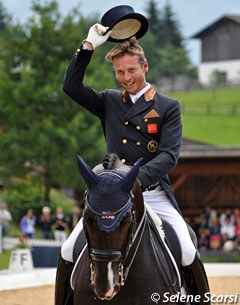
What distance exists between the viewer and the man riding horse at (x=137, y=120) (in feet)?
19.8

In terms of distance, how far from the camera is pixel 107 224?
506cm

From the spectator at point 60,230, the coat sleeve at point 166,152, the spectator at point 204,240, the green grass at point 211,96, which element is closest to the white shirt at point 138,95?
the coat sleeve at point 166,152

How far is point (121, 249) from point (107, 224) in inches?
8.0

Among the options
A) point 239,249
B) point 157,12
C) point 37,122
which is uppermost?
point 157,12

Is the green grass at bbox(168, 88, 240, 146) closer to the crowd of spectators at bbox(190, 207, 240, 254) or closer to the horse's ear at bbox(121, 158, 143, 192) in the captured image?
the crowd of spectators at bbox(190, 207, 240, 254)

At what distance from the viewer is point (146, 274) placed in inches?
221

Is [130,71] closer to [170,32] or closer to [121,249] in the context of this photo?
[121,249]

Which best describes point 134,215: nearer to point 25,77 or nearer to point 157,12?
point 25,77

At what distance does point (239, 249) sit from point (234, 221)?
2.55 meters

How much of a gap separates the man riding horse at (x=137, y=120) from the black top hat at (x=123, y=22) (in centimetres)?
1

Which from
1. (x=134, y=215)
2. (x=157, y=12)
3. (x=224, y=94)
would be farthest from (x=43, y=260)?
(x=157, y=12)

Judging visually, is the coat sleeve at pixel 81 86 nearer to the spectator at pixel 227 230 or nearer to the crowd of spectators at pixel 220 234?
the crowd of spectators at pixel 220 234

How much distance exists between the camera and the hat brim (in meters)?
6.14

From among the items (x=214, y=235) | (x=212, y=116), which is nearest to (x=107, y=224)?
(x=214, y=235)
